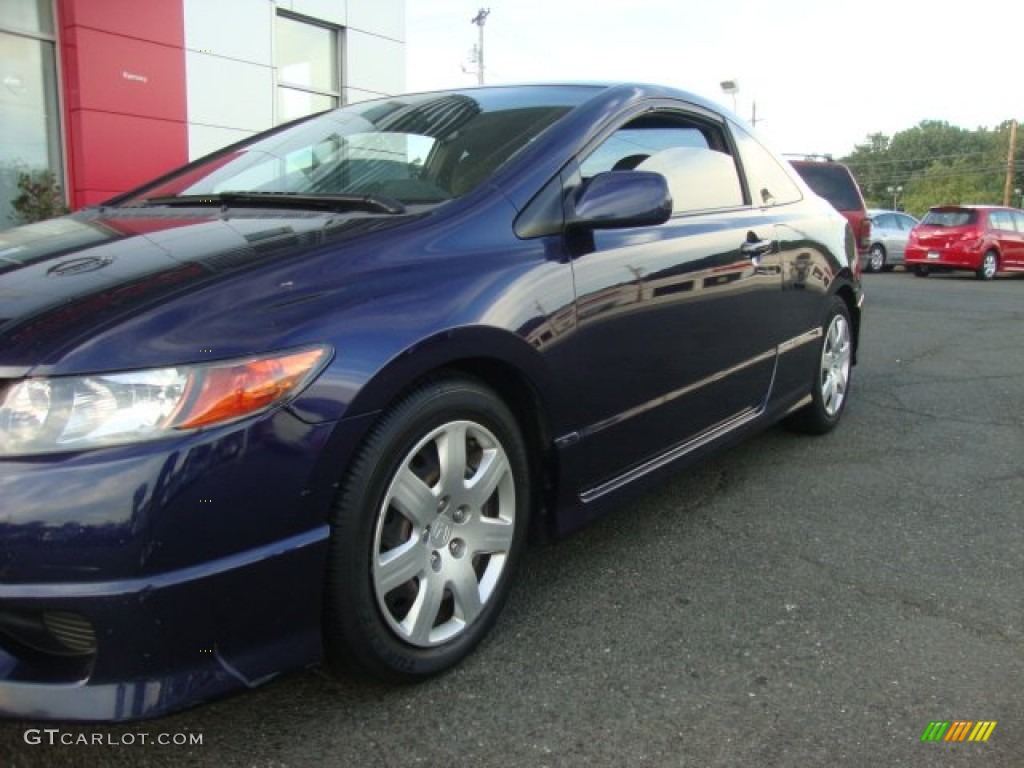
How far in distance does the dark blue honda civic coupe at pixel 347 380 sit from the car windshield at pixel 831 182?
842 centimetres

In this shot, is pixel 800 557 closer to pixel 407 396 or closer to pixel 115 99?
pixel 407 396

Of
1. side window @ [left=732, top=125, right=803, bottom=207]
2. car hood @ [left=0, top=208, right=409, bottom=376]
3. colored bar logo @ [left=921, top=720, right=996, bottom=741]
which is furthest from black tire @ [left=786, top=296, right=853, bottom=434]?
car hood @ [left=0, top=208, right=409, bottom=376]

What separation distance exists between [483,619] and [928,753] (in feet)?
3.58

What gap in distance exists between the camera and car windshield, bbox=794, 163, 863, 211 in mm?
11070

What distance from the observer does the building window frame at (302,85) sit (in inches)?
371

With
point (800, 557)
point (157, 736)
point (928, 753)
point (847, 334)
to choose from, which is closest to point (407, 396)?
point (157, 736)

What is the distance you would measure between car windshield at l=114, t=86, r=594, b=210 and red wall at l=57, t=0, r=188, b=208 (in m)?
5.42

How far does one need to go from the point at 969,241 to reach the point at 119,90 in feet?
53.2

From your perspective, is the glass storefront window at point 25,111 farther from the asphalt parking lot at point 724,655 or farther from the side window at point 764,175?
the asphalt parking lot at point 724,655

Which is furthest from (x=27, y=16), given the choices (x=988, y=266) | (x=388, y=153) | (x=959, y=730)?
(x=988, y=266)

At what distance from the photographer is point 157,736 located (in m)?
1.98

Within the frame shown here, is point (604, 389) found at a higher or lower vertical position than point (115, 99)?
lower

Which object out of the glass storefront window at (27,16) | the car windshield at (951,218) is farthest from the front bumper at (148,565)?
the car windshield at (951,218)

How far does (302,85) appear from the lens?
990 cm
